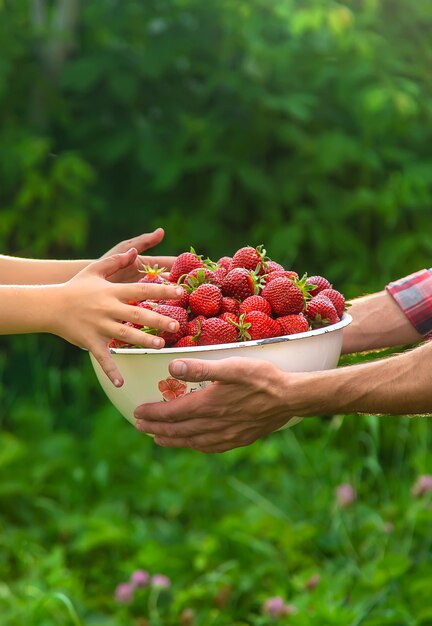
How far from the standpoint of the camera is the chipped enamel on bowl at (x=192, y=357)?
186 centimetres

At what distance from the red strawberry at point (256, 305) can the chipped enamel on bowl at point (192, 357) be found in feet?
0.22

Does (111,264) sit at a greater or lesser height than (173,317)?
greater

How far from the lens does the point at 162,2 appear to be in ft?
13.8

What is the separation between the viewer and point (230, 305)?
6.36 feet

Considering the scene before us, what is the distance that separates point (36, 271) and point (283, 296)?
2.17 ft

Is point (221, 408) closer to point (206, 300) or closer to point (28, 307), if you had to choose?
→ point (206, 300)

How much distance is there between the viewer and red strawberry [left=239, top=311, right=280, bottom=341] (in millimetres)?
1892

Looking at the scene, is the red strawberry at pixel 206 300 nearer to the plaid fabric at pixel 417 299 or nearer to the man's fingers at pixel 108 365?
the man's fingers at pixel 108 365

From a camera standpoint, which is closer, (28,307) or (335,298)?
(28,307)

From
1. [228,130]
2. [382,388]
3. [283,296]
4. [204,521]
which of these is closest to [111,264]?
[283,296]

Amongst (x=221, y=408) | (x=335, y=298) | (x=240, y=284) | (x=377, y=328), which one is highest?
(x=240, y=284)

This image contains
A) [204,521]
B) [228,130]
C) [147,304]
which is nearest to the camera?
[147,304]

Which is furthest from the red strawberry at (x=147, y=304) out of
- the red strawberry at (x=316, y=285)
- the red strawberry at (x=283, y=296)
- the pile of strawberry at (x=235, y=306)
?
the red strawberry at (x=316, y=285)

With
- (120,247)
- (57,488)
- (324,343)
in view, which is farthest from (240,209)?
(324,343)
